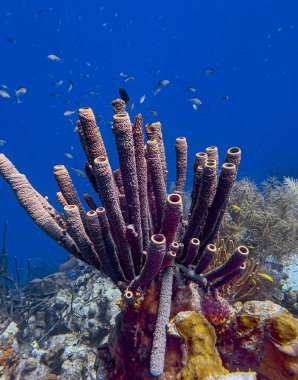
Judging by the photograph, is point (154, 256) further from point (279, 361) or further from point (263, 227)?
point (263, 227)

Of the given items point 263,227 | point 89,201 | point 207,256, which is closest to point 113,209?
point 89,201

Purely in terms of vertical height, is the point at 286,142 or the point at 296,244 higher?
the point at 286,142

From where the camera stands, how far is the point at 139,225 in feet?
7.45

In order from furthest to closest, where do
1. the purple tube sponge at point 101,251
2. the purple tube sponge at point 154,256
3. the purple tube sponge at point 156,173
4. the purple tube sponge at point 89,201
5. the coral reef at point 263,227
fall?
the coral reef at point 263,227 < the purple tube sponge at point 89,201 < the purple tube sponge at point 156,173 < the purple tube sponge at point 101,251 < the purple tube sponge at point 154,256

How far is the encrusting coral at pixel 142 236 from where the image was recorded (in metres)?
2.00

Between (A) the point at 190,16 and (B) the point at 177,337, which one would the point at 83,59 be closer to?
(A) the point at 190,16

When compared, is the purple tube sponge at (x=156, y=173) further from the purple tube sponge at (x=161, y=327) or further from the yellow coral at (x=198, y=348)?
the yellow coral at (x=198, y=348)

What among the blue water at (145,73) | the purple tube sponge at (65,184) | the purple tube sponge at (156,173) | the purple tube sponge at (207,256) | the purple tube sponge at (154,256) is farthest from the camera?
the blue water at (145,73)

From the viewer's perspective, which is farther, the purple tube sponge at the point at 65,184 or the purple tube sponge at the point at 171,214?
the purple tube sponge at the point at 65,184

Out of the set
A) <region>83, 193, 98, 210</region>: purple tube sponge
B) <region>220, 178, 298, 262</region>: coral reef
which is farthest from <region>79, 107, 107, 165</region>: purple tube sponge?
<region>220, 178, 298, 262</region>: coral reef

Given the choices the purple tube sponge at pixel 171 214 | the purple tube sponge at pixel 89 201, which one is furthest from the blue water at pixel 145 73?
the purple tube sponge at pixel 171 214

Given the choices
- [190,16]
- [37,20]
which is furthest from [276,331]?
[190,16]

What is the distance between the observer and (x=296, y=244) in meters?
6.25

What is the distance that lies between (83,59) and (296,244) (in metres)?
86.0
